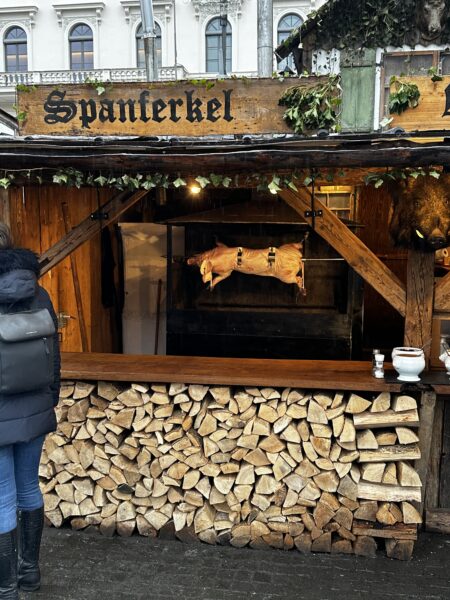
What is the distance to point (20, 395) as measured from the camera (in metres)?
3.05

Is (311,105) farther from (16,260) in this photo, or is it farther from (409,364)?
(16,260)

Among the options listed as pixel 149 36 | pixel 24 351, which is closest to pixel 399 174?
pixel 24 351

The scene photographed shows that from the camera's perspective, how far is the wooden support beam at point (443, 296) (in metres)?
4.20

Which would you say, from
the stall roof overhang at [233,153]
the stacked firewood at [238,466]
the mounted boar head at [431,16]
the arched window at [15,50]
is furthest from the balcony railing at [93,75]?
the stacked firewood at [238,466]

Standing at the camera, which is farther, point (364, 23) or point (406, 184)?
point (364, 23)

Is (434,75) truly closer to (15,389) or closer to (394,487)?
(394,487)

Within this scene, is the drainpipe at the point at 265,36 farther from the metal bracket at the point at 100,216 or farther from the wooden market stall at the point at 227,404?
the metal bracket at the point at 100,216

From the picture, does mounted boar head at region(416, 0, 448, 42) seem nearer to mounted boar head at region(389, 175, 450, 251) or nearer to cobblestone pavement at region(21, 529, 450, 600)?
mounted boar head at region(389, 175, 450, 251)

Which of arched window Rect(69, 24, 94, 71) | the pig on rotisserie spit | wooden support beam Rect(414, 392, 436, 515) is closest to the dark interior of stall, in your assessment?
the pig on rotisserie spit

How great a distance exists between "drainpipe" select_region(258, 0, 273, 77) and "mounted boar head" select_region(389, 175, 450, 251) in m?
6.41

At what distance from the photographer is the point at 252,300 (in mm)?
7137

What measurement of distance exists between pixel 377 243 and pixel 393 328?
1608mm

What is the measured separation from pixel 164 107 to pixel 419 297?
2622 mm

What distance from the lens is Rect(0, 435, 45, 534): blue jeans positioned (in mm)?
3094
